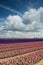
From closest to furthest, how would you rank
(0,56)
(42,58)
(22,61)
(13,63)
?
(13,63), (22,61), (42,58), (0,56)

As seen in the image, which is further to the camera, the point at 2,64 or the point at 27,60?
the point at 27,60

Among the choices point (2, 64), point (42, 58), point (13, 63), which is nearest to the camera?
point (2, 64)

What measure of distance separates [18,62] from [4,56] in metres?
6.98

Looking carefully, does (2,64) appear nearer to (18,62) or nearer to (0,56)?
(18,62)

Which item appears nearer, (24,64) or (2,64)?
(2,64)

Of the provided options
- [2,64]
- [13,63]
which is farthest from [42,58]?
[2,64]

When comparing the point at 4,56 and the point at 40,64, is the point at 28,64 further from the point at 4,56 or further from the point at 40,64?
the point at 4,56

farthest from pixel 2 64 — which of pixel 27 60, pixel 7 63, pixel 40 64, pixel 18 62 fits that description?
pixel 40 64

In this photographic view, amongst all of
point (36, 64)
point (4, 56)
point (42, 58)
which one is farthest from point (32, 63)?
point (4, 56)

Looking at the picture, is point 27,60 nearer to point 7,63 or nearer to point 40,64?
point 40,64

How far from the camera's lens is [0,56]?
21.3 meters

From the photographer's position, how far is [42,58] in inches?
778

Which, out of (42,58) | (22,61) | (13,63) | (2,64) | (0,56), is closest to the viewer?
(2,64)

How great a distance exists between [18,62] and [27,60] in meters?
1.45
